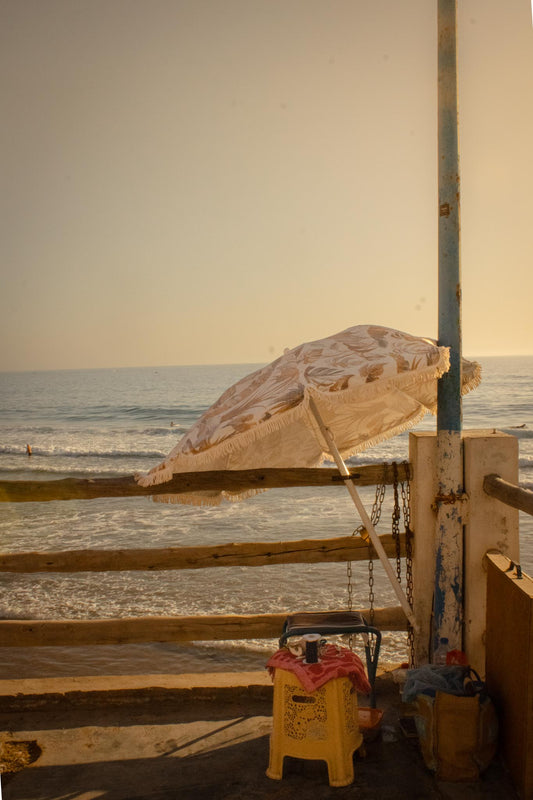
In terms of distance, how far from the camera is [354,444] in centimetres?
400

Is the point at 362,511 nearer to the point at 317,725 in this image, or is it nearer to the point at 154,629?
the point at 317,725

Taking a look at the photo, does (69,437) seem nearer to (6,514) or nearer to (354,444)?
(6,514)

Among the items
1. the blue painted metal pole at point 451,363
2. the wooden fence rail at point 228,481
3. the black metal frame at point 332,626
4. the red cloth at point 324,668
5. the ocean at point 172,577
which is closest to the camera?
the red cloth at point 324,668

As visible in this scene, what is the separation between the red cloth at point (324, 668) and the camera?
2.81 meters

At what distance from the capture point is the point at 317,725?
2.85 meters

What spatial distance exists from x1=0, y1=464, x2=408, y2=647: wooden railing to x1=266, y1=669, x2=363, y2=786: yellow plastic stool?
821 millimetres

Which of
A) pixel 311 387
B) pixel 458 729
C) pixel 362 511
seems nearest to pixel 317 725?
pixel 458 729

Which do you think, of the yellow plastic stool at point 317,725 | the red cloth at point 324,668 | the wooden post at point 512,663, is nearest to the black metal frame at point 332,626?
the red cloth at point 324,668

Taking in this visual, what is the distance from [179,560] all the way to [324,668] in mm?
1164

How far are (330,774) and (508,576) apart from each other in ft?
3.92

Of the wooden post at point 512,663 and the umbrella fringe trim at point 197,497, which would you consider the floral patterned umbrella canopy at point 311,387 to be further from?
the wooden post at point 512,663

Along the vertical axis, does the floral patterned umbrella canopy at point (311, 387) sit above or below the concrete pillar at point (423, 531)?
above

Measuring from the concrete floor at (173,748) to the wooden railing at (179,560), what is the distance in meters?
0.32

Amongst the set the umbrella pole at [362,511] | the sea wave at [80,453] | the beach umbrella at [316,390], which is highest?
the beach umbrella at [316,390]
